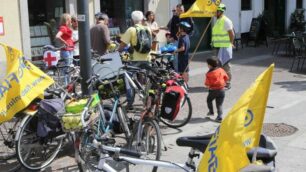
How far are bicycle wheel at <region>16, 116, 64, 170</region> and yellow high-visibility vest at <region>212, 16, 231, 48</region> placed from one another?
565 centimetres

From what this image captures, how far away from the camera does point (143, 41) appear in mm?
8203

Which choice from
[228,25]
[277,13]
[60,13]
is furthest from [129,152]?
[277,13]

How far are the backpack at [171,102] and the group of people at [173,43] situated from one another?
1119 millimetres

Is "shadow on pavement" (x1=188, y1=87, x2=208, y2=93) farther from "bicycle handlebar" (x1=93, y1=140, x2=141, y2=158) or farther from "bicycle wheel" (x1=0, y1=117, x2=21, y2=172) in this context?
"bicycle handlebar" (x1=93, y1=140, x2=141, y2=158)

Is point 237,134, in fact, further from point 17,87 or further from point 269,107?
point 269,107

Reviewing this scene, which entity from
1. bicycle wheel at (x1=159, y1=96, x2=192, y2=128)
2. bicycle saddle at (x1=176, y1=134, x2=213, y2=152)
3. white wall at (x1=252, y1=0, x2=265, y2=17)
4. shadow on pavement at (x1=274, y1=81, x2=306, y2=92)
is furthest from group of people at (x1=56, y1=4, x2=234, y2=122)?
white wall at (x1=252, y1=0, x2=265, y2=17)

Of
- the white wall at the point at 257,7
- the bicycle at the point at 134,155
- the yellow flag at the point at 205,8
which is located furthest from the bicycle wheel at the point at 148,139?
the white wall at the point at 257,7

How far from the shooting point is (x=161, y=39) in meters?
15.9

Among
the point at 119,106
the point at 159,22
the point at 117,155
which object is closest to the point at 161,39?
the point at 159,22

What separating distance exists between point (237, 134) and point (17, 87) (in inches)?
130

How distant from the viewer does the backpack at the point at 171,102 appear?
250 inches

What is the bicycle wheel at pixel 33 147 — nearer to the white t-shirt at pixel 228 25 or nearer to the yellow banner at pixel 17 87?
the yellow banner at pixel 17 87

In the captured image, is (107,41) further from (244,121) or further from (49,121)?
(244,121)

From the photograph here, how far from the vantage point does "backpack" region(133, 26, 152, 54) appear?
26.6 feet
